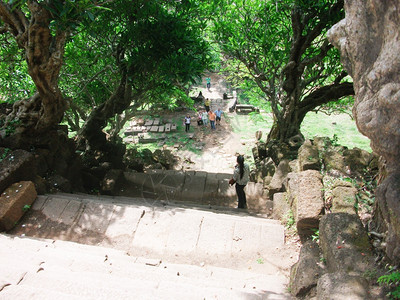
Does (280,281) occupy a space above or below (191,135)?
below

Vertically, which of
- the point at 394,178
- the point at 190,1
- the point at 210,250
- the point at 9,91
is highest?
the point at 190,1

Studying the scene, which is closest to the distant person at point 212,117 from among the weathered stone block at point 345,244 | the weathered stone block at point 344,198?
the weathered stone block at point 344,198

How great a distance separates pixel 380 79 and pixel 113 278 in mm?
3237

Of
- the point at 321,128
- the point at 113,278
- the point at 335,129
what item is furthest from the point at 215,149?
the point at 113,278

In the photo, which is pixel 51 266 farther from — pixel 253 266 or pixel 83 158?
pixel 83 158

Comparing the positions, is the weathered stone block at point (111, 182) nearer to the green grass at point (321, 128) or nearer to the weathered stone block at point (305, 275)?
the weathered stone block at point (305, 275)

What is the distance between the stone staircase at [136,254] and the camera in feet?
9.71

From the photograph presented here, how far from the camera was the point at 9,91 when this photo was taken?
8438 mm

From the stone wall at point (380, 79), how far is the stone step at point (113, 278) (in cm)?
146

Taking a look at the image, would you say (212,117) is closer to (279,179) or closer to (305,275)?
(279,179)

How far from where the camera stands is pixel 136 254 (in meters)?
4.58

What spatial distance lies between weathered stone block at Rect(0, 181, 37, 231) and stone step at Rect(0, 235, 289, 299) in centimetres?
67

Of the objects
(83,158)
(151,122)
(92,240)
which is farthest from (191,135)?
(92,240)

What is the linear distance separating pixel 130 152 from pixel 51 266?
7868mm
